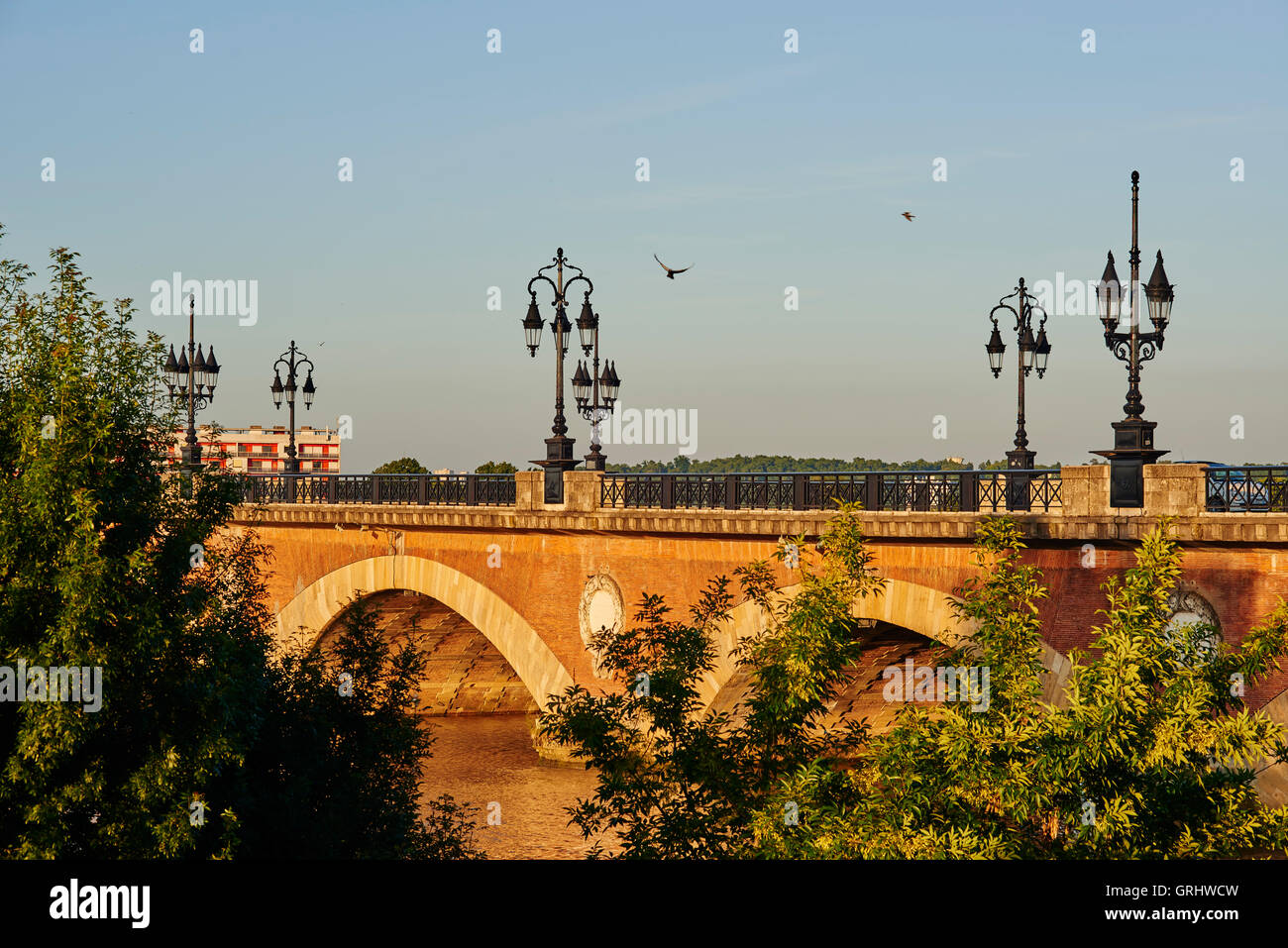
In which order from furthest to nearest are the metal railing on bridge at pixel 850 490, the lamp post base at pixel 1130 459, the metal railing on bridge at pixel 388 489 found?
the metal railing on bridge at pixel 388 489, the metal railing on bridge at pixel 850 490, the lamp post base at pixel 1130 459

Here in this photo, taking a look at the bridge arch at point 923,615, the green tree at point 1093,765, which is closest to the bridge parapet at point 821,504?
the bridge arch at point 923,615

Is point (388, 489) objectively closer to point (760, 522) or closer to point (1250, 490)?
point (760, 522)

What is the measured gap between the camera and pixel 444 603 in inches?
1150

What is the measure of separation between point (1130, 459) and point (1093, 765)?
25.4 feet

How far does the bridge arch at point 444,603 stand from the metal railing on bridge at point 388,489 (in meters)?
1.44

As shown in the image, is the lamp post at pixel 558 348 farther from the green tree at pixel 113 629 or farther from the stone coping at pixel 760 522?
the green tree at pixel 113 629

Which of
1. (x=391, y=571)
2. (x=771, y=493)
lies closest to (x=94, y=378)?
(x=771, y=493)

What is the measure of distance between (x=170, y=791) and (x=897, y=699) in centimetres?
1609

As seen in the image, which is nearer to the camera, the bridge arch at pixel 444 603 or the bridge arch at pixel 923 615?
the bridge arch at pixel 923 615

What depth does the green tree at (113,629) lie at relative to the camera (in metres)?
10.4

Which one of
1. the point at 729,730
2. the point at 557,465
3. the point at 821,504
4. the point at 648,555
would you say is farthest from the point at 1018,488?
the point at 557,465
